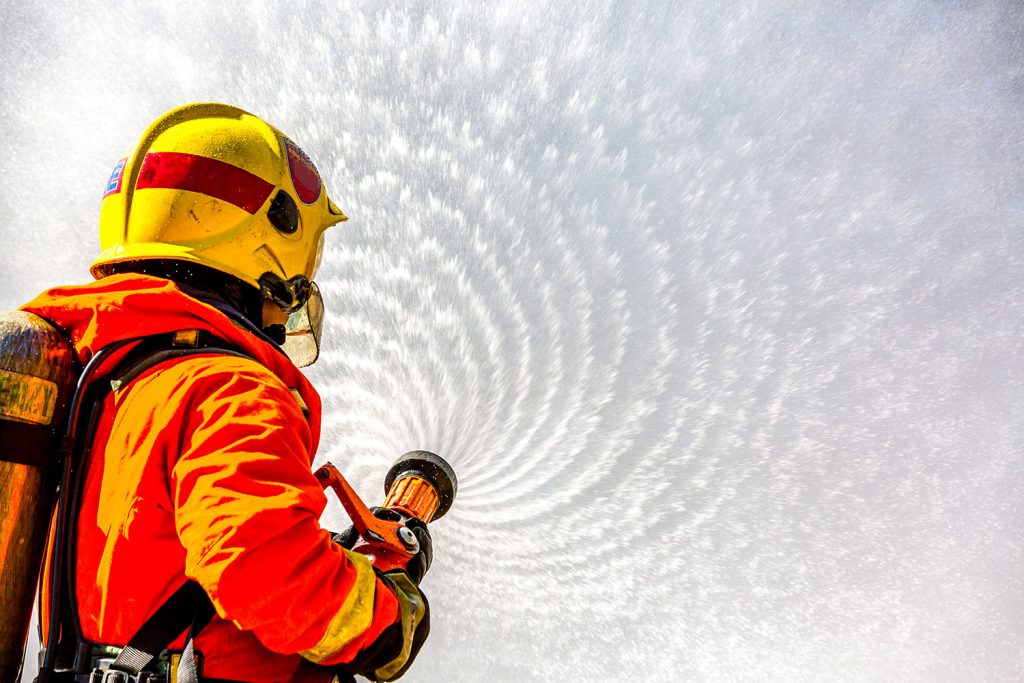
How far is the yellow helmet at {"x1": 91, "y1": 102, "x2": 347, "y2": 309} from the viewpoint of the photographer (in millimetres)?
2635

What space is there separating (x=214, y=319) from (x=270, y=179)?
3.15 feet

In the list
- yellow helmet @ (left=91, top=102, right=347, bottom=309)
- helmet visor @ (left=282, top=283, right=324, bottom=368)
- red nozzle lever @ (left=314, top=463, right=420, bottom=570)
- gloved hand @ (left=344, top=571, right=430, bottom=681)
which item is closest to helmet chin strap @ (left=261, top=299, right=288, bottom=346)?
yellow helmet @ (left=91, top=102, right=347, bottom=309)

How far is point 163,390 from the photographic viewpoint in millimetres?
1920

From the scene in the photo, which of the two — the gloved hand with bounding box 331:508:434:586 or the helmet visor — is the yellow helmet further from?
the gloved hand with bounding box 331:508:434:586

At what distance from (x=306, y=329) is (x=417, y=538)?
1197 mm

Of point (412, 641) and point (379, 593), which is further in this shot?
point (412, 641)

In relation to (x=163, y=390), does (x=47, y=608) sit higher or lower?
lower

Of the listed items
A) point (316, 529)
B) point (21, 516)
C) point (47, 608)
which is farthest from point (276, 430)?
point (47, 608)

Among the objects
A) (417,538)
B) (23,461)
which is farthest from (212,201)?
(417,538)

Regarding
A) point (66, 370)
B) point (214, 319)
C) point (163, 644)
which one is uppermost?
point (214, 319)

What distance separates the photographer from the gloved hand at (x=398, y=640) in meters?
2.12

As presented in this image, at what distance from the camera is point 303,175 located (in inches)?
120

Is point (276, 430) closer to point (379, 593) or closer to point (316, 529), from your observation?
point (316, 529)

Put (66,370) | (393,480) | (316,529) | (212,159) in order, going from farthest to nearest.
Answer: (393,480), (212,159), (66,370), (316,529)
